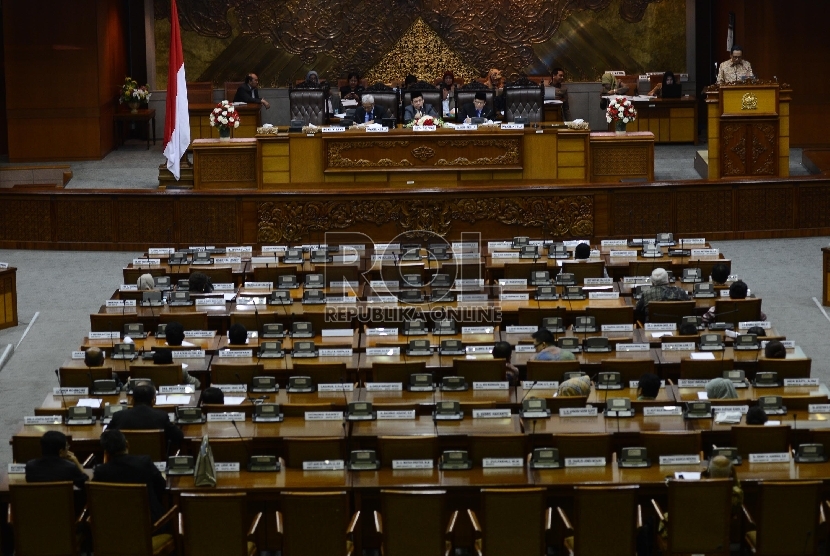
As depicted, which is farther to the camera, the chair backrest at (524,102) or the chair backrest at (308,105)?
the chair backrest at (308,105)

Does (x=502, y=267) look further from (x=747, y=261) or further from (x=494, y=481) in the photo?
(x=494, y=481)

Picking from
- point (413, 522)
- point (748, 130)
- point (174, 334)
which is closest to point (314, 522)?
point (413, 522)

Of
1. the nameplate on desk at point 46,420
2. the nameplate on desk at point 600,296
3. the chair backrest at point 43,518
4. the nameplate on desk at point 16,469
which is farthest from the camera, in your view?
the nameplate on desk at point 600,296

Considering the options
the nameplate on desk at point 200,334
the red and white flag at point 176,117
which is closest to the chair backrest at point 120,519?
the nameplate on desk at point 200,334

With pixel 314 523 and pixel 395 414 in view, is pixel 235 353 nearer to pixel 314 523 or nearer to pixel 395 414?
pixel 395 414

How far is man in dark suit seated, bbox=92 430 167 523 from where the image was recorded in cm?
854

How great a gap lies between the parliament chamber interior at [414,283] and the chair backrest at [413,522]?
17mm

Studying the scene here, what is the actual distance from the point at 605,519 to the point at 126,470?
2.91 metres

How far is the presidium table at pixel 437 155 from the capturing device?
18172mm

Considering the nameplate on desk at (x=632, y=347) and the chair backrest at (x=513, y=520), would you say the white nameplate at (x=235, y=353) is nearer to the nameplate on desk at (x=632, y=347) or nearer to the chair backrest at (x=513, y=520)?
the nameplate on desk at (x=632, y=347)

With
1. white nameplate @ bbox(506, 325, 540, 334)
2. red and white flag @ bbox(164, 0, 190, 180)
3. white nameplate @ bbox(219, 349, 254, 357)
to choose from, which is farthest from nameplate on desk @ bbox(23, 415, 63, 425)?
red and white flag @ bbox(164, 0, 190, 180)

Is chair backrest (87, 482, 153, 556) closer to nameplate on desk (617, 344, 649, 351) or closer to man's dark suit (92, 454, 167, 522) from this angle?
man's dark suit (92, 454, 167, 522)

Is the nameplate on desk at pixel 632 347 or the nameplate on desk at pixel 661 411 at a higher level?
the nameplate on desk at pixel 632 347

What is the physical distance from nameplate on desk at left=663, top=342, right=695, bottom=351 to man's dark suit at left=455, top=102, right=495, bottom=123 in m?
8.46
